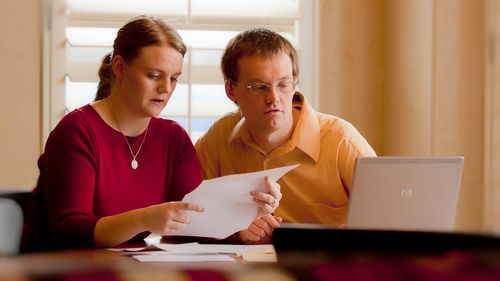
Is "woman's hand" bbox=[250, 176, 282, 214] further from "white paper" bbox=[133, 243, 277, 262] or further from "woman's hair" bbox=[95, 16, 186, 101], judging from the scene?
"woman's hair" bbox=[95, 16, 186, 101]

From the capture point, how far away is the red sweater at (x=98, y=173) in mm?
1794

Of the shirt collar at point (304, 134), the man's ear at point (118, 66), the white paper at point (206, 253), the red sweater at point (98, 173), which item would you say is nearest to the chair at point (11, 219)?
the red sweater at point (98, 173)

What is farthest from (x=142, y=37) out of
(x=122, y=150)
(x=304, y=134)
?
(x=304, y=134)

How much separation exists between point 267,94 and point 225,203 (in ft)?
2.13

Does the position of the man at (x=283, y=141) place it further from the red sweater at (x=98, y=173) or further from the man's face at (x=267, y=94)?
the red sweater at (x=98, y=173)

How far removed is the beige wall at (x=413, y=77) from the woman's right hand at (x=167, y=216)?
162 cm

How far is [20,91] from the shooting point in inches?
122

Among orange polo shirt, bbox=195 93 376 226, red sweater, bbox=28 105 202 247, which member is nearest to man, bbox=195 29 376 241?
orange polo shirt, bbox=195 93 376 226

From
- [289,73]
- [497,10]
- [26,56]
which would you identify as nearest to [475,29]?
[497,10]

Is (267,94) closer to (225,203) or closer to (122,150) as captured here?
(122,150)

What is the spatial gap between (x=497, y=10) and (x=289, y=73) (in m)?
1.03

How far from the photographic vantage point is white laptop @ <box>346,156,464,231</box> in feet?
5.51

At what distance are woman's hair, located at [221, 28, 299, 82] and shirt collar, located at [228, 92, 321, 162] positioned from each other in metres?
0.13

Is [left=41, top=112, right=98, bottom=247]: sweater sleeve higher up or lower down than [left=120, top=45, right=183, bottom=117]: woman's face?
lower down
